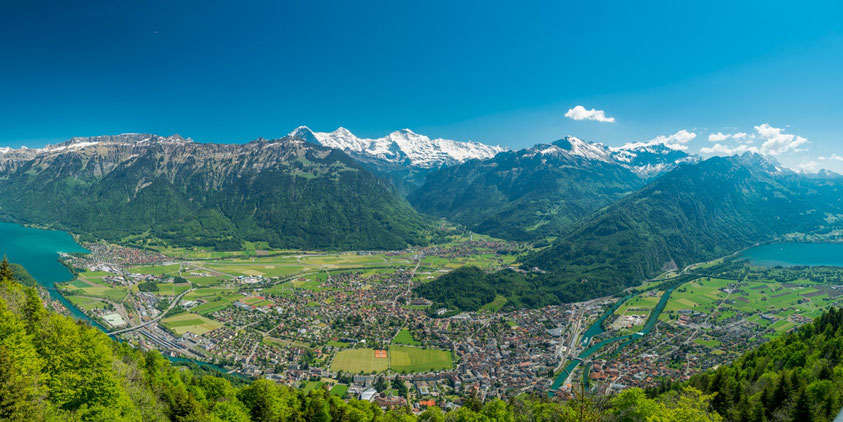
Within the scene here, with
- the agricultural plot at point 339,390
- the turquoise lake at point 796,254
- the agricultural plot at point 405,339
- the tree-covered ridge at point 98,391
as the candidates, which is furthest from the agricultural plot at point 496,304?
the turquoise lake at point 796,254

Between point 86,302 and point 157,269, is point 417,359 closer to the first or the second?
point 86,302

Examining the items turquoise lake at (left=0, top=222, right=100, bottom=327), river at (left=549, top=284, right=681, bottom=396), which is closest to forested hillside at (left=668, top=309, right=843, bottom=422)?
river at (left=549, top=284, right=681, bottom=396)

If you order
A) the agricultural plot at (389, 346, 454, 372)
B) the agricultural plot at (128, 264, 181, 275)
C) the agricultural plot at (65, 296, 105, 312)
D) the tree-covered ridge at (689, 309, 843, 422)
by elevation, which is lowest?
the agricultural plot at (389, 346, 454, 372)

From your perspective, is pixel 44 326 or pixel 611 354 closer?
pixel 44 326

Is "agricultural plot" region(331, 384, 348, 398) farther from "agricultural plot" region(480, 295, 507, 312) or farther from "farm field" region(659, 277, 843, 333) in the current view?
"farm field" region(659, 277, 843, 333)

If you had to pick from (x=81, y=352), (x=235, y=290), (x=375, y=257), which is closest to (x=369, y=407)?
(x=81, y=352)

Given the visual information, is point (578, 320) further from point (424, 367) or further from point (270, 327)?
point (270, 327)
